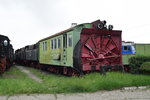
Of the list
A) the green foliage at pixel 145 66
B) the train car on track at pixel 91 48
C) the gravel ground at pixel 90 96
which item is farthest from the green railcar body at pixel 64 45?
the gravel ground at pixel 90 96

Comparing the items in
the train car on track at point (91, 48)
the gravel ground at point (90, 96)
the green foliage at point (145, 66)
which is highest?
the train car on track at point (91, 48)

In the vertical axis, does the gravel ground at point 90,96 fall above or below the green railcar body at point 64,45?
below

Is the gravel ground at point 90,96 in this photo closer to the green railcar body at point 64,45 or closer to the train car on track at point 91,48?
the train car on track at point 91,48

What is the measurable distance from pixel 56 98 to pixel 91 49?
499 cm

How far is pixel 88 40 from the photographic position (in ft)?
36.9

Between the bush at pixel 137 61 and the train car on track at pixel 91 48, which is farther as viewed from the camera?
the bush at pixel 137 61

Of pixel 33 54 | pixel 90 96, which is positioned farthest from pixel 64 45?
pixel 33 54

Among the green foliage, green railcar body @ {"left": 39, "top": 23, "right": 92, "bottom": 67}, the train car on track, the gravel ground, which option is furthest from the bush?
the gravel ground

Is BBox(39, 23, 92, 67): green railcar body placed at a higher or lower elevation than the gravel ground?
higher

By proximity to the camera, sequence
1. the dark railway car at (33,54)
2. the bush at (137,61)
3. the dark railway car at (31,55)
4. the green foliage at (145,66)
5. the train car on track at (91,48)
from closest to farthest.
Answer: the green foliage at (145,66), the train car on track at (91,48), the bush at (137,61), the dark railway car at (33,54), the dark railway car at (31,55)

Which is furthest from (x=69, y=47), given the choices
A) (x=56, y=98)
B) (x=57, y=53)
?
(x=56, y=98)

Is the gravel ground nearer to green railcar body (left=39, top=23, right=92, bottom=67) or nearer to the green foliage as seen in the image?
the green foliage

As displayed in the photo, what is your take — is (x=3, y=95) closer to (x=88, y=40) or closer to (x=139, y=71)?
(x=88, y=40)

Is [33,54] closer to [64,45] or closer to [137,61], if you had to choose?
[64,45]
